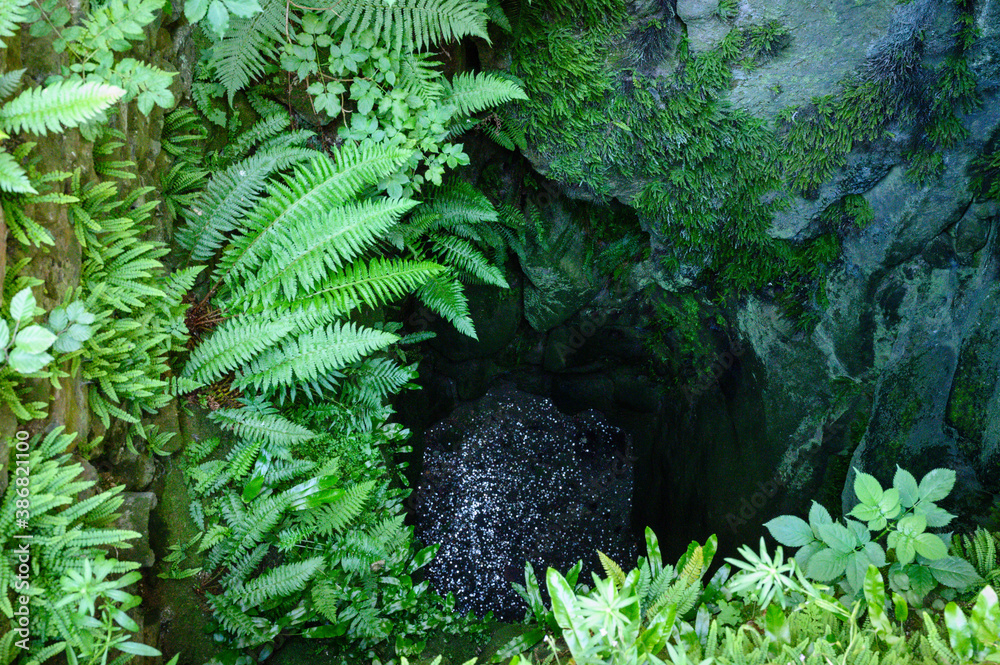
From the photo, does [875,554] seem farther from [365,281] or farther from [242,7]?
[242,7]

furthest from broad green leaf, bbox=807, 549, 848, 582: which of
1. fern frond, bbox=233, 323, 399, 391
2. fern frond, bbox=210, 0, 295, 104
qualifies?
fern frond, bbox=210, 0, 295, 104

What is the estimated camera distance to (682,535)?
441 centimetres

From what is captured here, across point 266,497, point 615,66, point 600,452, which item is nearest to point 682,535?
point 600,452

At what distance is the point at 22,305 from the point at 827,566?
2987 millimetres

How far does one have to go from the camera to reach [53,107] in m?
2.09

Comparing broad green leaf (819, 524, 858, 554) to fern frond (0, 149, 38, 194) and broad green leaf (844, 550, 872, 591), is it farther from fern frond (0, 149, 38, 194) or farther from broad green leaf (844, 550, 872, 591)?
fern frond (0, 149, 38, 194)

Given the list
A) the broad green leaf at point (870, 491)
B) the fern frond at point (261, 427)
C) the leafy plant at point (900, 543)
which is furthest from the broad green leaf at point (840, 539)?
the fern frond at point (261, 427)

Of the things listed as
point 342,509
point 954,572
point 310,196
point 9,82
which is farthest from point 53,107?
point 954,572

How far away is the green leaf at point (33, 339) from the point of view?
194 centimetres

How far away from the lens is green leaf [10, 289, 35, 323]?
1936 mm

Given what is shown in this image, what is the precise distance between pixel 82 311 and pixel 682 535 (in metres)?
4.09

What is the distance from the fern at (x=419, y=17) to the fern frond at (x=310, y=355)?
1.55 meters

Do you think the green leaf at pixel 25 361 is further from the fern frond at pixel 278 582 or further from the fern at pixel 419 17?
the fern at pixel 419 17

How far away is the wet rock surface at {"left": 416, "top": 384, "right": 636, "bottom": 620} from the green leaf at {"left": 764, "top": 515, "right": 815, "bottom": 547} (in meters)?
2.81
